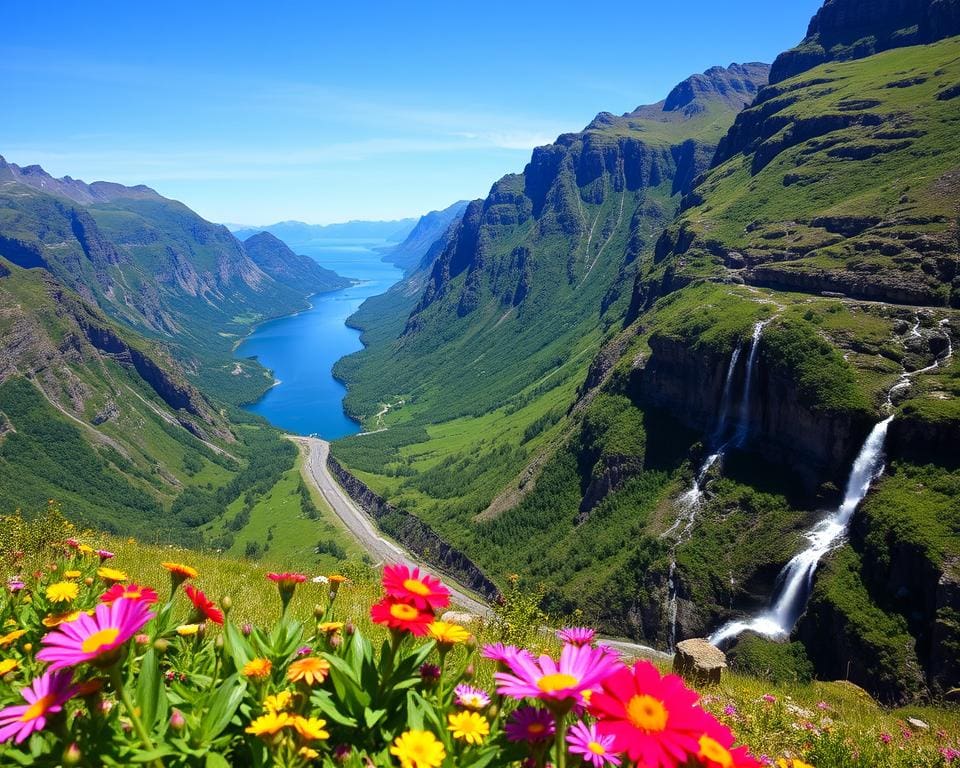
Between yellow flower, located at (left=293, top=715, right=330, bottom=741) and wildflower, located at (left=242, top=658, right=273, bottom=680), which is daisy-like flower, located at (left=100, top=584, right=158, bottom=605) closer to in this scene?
wildflower, located at (left=242, top=658, right=273, bottom=680)

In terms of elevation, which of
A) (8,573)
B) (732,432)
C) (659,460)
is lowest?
(659,460)

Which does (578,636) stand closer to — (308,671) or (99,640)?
(308,671)

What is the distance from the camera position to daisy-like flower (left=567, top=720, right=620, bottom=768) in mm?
3693

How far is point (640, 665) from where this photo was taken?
3.93 meters

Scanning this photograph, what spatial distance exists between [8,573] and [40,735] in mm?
9206

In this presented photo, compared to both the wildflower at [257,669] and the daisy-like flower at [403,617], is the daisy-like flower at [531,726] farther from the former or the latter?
the wildflower at [257,669]

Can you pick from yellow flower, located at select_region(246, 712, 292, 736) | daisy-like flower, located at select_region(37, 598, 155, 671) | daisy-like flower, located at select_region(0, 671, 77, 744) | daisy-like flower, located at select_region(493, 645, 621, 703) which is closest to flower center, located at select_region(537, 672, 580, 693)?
daisy-like flower, located at select_region(493, 645, 621, 703)

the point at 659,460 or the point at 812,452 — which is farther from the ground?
the point at 812,452

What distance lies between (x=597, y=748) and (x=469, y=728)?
91 centimetres

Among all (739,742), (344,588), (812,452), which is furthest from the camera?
(812,452)

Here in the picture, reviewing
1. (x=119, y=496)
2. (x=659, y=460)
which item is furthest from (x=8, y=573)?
(x=119, y=496)

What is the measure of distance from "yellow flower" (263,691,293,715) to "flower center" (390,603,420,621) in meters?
1.04

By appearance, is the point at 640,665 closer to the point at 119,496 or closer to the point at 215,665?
the point at 215,665

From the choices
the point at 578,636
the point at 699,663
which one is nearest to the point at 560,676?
the point at 578,636
